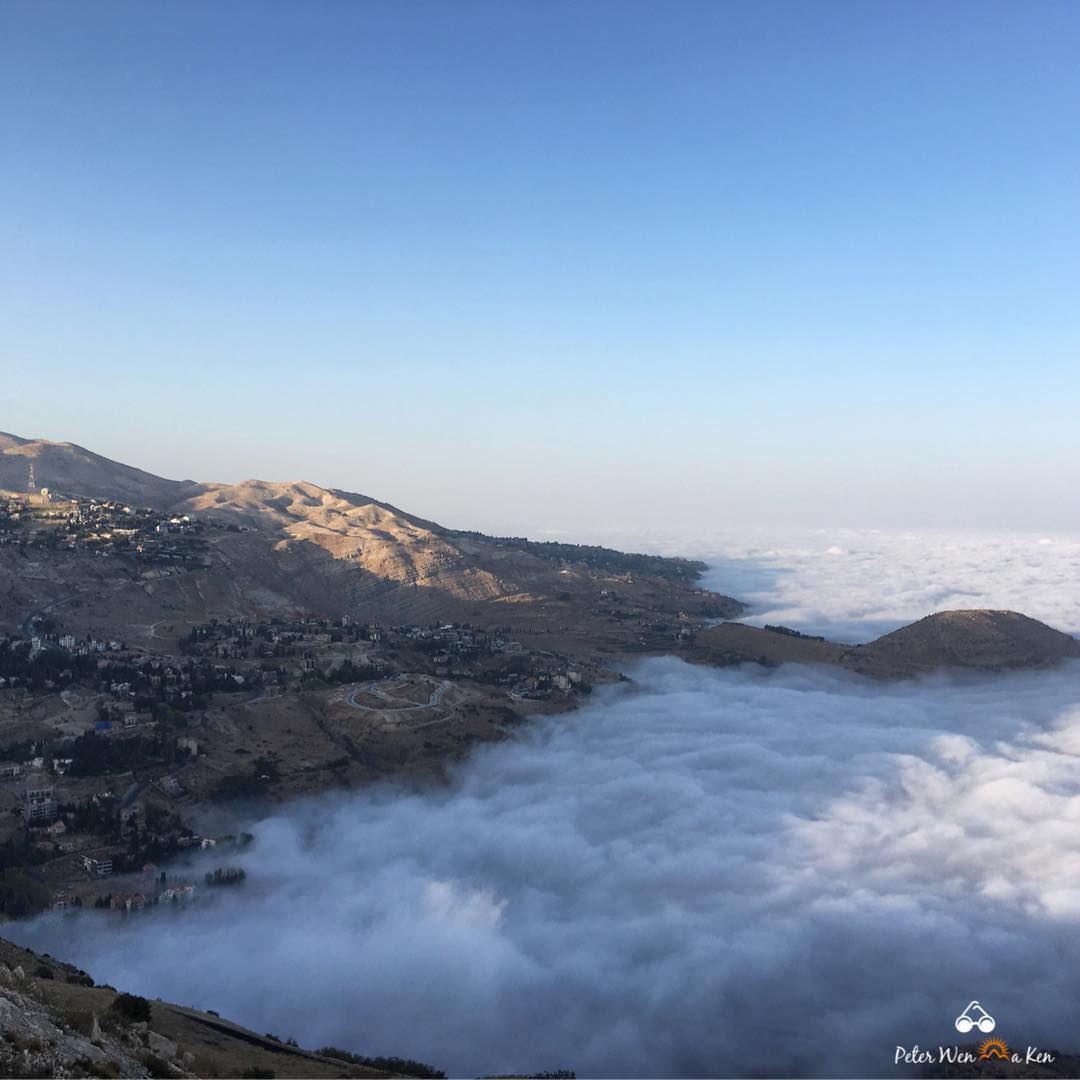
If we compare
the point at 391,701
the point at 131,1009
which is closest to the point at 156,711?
the point at 391,701

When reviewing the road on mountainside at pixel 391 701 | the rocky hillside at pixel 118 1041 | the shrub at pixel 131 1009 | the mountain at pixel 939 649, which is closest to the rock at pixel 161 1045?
the rocky hillside at pixel 118 1041

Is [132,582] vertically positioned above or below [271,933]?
above

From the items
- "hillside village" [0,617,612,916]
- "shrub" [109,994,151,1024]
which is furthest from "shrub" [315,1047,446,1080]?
"hillside village" [0,617,612,916]

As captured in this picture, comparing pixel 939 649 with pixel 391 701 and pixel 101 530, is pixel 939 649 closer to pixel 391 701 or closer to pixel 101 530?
pixel 391 701

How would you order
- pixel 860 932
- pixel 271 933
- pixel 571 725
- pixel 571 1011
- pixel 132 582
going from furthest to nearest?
pixel 132 582 → pixel 571 725 → pixel 271 933 → pixel 860 932 → pixel 571 1011

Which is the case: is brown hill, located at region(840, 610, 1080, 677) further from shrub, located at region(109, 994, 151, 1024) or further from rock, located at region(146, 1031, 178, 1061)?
rock, located at region(146, 1031, 178, 1061)

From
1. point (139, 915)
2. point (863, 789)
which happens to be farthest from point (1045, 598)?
point (139, 915)

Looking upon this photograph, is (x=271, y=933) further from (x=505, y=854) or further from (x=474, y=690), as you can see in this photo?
(x=474, y=690)
